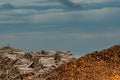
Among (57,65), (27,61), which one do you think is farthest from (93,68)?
(27,61)

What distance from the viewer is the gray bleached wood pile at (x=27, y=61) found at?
2333 centimetres

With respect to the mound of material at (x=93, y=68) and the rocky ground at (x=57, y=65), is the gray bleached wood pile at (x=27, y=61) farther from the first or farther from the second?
the mound of material at (x=93, y=68)

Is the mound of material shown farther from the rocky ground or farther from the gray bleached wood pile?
the gray bleached wood pile

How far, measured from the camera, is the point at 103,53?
24125 millimetres

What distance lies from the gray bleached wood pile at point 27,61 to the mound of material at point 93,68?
Answer: 1.56m

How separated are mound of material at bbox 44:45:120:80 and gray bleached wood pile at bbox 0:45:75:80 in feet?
5.12

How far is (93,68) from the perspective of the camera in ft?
70.8

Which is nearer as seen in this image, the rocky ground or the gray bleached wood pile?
the rocky ground

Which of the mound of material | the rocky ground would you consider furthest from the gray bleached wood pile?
the mound of material

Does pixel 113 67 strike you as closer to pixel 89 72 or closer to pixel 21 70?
pixel 89 72

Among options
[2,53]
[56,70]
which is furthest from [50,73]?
[2,53]

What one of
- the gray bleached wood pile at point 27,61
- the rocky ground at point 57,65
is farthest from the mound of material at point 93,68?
the gray bleached wood pile at point 27,61

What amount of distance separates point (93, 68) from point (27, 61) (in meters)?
4.59

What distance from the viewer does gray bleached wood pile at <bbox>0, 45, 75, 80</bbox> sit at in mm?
23328
